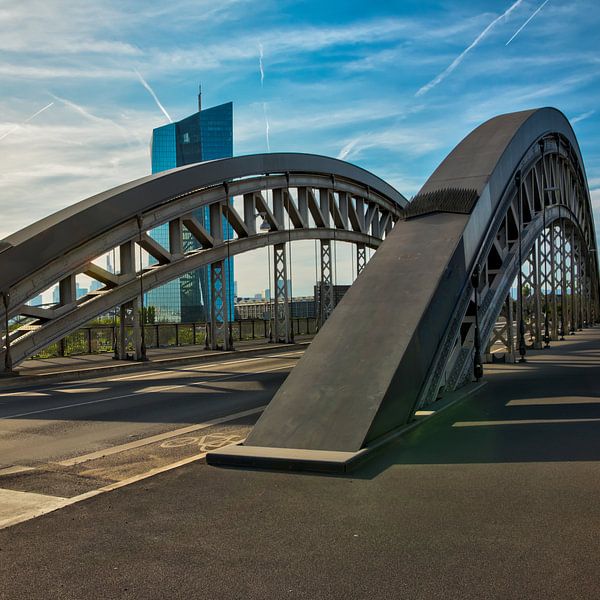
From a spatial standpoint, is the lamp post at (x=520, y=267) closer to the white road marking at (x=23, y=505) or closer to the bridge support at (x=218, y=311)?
the bridge support at (x=218, y=311)

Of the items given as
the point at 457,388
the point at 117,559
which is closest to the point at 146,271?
the point at 457,388

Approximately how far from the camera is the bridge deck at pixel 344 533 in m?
4.54

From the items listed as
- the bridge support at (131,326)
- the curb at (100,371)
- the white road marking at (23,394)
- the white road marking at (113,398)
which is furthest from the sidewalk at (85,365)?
the white road marking at (113,398)

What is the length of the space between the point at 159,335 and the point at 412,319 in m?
28.2

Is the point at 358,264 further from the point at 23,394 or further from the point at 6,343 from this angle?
the point at 23,394

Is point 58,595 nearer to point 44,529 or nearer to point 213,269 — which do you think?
point 44,529

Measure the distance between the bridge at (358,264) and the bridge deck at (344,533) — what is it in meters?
1.02

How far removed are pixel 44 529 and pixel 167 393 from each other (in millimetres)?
10808

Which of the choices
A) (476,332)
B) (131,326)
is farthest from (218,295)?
(476,332)

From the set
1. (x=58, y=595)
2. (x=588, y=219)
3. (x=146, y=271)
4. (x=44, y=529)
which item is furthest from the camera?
(x=588, y=219)

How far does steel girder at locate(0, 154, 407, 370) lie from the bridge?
63 mm

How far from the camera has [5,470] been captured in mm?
8586

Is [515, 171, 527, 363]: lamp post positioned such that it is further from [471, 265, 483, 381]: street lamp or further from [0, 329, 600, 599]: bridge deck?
[0, 329, 600, 599]: bridge deck

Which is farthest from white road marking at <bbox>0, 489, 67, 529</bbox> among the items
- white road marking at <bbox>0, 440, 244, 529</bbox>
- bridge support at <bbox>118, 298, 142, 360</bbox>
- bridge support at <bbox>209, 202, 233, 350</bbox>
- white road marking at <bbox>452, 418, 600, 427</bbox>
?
bridge support at <bbox>209, 202, 233, 350</bbox>
